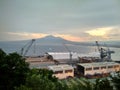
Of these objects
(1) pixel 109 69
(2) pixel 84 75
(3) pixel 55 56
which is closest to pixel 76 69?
(2) pixel 84 75

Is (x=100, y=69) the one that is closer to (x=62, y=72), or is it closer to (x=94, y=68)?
(x=94, y=68)

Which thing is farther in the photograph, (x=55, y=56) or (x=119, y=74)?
(x=55, y=56)

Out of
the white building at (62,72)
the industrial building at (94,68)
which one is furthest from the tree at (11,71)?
the industrial building at (94,68)

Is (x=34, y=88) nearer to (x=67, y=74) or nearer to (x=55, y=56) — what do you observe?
Answer: (x=67, y=74)

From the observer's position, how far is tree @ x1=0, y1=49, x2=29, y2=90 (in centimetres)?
464

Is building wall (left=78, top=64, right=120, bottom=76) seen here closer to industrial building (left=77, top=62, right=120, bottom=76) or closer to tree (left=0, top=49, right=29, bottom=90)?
industrial building (left=77, top=62, right=120, bottom=76)

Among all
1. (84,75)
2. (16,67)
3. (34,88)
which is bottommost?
(84,75)

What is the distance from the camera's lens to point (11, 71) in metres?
4.75

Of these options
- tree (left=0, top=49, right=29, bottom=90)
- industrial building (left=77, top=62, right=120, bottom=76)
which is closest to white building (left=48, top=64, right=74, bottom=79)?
industrial building (left=77, top=62, right=120, bottom=76)

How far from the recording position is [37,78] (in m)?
3.99

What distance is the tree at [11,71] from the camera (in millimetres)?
4641

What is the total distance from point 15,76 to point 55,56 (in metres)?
10.9

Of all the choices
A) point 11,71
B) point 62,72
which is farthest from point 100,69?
point 11,71

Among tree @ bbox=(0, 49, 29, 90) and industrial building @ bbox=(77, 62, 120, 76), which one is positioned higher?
tree @ bbox=(0, 49, 29, 90)
